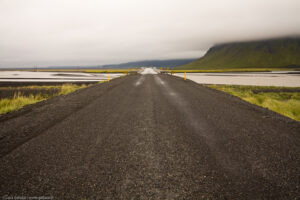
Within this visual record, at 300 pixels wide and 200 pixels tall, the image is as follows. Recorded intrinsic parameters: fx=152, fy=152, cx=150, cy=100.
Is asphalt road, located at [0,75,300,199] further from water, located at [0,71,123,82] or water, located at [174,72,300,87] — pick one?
water, located at [0,71,123,82]

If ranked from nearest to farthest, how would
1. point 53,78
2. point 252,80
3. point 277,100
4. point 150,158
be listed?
1. point 150,158
2. point 277,100
3. point 252,80
4. point 53,78

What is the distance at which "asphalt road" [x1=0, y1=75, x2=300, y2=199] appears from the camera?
7.52 ft

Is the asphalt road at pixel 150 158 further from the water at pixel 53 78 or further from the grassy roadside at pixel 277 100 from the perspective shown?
the water at pixel 53 78

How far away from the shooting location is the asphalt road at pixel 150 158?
2.29m

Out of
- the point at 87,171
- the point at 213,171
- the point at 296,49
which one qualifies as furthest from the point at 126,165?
the point at 296,49

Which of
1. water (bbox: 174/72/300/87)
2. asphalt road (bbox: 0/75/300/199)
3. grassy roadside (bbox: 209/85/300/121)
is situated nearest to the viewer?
asphalt road (bbox: 0/75/300/199)

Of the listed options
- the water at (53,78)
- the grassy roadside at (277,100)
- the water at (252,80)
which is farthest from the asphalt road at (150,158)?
the water at (53,78)

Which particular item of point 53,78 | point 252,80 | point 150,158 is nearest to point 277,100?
point 150,158

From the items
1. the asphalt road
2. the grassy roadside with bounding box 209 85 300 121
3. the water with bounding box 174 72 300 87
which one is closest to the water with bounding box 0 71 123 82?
the water with bounding box 174 72 300 87

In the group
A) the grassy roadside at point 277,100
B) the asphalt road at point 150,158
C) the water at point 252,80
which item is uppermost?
the water at point 252,80

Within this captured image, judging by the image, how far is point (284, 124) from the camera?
5.02 m

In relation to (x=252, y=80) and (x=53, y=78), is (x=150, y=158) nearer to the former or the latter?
(x=252, y=80)

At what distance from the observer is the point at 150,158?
3.09m

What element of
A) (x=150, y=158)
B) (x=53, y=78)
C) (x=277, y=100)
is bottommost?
(x=150, y=158)
